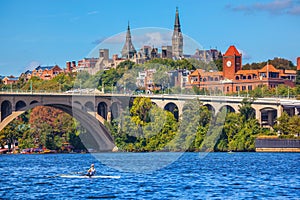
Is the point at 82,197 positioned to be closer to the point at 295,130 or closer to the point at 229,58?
the point at 295,130

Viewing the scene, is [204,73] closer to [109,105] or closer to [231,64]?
[231,64]

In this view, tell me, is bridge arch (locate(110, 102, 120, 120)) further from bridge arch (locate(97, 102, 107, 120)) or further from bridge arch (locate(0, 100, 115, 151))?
bridge arch (locate(0, 100, 115, 151))

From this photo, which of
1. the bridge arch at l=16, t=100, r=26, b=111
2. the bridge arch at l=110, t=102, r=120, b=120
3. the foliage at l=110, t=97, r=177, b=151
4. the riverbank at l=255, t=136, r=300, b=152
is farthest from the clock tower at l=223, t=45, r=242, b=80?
the bridge arch at l=16, t=100, r=26, b=111

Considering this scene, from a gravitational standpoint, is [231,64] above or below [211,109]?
above

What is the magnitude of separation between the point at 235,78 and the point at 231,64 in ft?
12.4

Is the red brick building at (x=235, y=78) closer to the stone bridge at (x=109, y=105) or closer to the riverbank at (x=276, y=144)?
the stone bridge at (x=109, y=105)

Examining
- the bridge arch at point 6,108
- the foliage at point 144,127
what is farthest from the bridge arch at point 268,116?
the bridge arch at point 6,108

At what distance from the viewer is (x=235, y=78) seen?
195 metres

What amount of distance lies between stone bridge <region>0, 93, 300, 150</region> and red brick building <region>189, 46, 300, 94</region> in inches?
1804

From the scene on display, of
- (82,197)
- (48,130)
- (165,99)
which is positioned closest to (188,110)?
(165,99)

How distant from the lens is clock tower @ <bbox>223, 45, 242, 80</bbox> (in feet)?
643

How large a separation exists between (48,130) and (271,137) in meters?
36.7

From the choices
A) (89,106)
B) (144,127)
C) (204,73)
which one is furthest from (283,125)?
(204,73)

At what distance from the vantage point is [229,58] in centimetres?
19812
